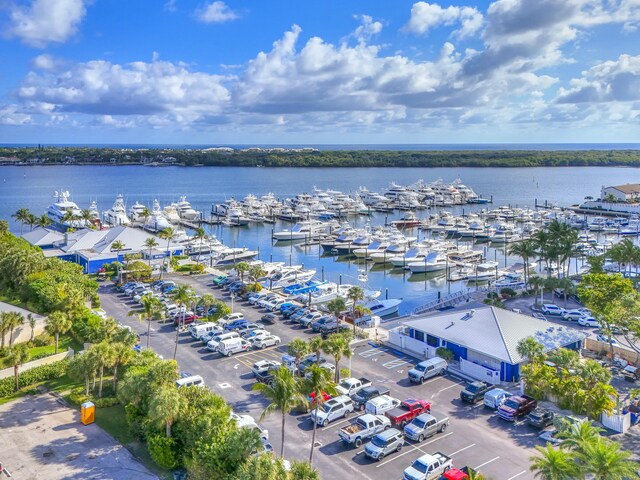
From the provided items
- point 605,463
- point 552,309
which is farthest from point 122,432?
point 552,309

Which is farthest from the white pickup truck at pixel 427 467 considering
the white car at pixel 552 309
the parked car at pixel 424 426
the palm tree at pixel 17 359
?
the white car at pixel 552 309

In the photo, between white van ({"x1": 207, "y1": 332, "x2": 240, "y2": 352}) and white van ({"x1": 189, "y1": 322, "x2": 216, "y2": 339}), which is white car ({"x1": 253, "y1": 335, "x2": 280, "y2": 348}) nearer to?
white van ({"x1": 207, "y1": 332, "x2": 240, "y2": 352})

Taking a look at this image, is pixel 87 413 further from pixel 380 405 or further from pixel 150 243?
pixel 150 243

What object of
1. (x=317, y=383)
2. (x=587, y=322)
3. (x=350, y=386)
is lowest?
(x=587, y=322)

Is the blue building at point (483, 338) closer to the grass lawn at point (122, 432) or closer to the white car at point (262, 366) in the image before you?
the white car at point (262, 366)

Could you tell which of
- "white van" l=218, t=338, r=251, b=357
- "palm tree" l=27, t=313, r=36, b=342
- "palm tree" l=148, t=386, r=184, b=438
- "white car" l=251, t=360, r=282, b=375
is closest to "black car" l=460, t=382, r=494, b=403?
"white car" l=251, t=360, r=282, b=375

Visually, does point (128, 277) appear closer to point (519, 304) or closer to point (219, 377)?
point (219, 377)
